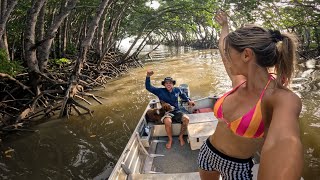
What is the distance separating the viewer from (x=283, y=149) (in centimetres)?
115

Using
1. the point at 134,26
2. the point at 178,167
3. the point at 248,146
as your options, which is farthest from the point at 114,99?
the point at 134,26

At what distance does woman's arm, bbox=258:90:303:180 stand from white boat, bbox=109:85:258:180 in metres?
3.03

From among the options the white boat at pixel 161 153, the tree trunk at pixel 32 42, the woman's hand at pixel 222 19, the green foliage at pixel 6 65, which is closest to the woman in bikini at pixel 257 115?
the woman's hand at pixel 222 19

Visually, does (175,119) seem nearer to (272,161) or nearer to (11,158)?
(11,158)

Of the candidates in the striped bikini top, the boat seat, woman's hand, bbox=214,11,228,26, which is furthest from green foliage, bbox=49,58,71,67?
Answer: the striped bikini top

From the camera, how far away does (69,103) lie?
31.8ft

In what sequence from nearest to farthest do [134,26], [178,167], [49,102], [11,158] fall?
1. [178,167]
2. [11,158]
3. [49,102]
4. [134,26]

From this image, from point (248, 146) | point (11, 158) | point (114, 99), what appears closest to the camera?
point (248, 146)

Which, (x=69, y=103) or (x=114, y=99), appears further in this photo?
(x=114, y=99)

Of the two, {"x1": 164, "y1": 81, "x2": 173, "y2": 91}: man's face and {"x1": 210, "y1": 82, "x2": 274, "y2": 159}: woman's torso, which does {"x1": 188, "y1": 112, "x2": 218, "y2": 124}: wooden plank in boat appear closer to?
{"x1": 164, "y1": 81, "x2": 173, "y2": 91}: man's face

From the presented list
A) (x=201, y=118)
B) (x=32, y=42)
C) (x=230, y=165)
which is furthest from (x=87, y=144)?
(x=230, y=165)

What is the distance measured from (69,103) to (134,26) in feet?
88.6

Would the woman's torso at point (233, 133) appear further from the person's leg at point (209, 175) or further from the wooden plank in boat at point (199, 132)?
the wooden plank in boat at point (199, 132)

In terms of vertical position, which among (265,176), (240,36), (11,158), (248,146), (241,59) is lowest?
(11,158)
